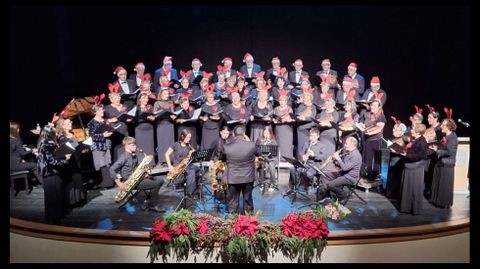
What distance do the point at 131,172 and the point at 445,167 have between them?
491 centimetres

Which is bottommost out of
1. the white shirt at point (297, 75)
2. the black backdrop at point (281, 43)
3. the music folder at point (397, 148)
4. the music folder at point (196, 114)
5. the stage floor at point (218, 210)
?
the stage floor at point (218, 210)

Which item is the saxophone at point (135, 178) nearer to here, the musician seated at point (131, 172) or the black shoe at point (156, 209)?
the musician seated at point (131, 172)

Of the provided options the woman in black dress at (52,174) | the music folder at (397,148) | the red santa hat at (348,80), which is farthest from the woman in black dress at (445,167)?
the woman in black dress at (52,174)

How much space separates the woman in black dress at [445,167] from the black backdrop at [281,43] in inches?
154

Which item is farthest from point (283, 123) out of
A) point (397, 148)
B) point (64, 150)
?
point (64, 150)

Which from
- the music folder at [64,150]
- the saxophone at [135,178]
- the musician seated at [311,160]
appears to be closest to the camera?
the music folder at [64,150]

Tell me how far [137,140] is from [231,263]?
3.79 m

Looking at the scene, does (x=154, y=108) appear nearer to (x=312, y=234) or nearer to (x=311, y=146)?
(x=311, y=146)

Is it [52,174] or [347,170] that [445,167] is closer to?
[347,170]

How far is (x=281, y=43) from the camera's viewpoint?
35.5ft

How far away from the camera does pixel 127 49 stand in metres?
10.8

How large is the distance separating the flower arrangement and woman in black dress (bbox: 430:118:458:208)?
104 inches

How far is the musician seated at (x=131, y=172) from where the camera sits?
6747 millimetres
